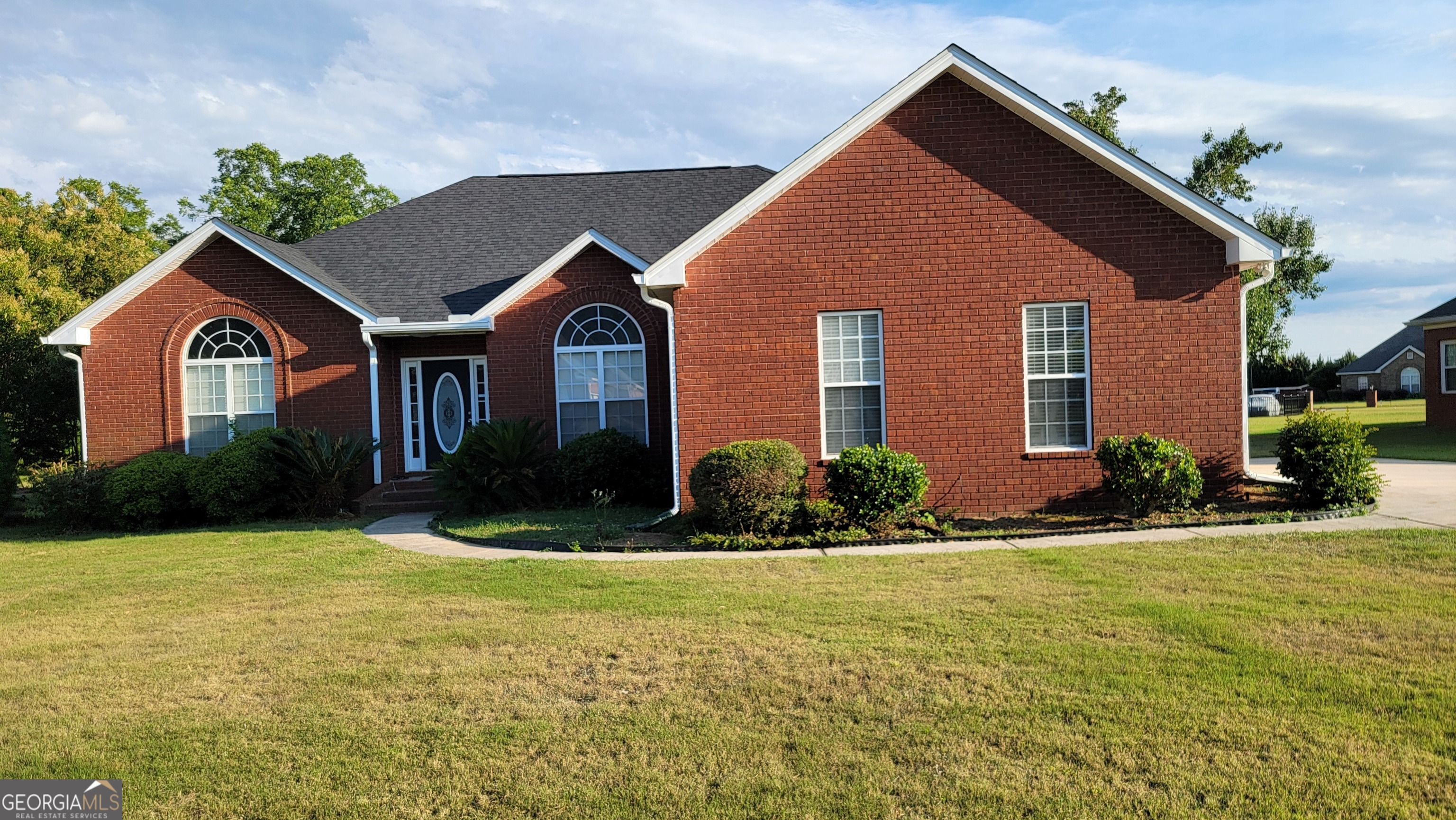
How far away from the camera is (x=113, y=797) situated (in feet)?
13.7

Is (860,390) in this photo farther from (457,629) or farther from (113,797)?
(113,797)

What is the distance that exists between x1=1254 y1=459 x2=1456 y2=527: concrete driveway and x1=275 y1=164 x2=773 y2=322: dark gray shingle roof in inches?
457

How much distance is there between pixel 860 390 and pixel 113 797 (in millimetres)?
9558

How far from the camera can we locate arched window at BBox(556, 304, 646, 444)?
1573 centimetres

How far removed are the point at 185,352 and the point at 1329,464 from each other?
17.7m

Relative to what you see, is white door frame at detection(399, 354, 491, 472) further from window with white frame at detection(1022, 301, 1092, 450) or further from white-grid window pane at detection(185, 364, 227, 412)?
window with white frame at detection(1022, 301, 1092, 450)

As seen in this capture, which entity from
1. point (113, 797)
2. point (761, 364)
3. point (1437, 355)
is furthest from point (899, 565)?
point (1437, 355)

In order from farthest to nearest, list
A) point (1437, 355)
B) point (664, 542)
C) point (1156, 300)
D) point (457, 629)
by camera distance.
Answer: point (1437, 355), point (1156, 300), point (664, 542), point (457, 629)

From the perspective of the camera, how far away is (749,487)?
10.7 metres

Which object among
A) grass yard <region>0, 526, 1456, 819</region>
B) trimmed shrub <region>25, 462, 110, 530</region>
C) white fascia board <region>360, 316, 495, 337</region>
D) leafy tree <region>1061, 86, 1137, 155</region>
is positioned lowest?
grass yard <region>0, 526, 1456, 819</region>

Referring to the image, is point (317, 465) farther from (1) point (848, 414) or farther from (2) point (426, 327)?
(1) point (848, 414)

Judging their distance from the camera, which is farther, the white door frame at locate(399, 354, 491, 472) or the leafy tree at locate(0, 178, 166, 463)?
the leafy tree at locate(0, 178, 166, 463)

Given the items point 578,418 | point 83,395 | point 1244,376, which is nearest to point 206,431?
point 83,395

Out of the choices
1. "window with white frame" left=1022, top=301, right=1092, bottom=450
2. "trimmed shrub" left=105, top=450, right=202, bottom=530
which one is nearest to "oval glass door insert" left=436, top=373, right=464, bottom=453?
"trimmed shrub" left=105, top=450, right=202, bottom=530
